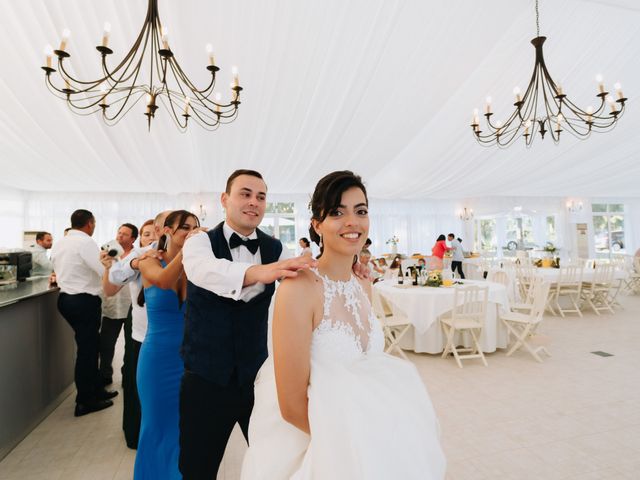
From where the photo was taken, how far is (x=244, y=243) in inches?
61.2

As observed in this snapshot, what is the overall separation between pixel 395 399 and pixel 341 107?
5167 millimetres

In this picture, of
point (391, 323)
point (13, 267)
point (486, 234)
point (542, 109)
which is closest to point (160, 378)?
point (391, 323)

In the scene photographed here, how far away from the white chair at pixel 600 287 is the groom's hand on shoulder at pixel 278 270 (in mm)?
8202

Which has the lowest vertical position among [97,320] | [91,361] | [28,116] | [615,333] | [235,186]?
[615,333]

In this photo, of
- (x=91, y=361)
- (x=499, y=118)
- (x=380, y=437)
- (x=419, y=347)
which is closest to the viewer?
(x=380, y=437)

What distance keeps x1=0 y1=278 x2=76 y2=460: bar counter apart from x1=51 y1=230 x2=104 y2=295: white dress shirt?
0.26 metres

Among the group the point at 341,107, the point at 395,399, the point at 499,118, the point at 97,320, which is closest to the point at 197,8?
the point at 341,107

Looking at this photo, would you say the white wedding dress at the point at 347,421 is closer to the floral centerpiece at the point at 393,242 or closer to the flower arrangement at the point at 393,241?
the floral centerpiece at the point at 393,242

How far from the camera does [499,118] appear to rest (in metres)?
6.56

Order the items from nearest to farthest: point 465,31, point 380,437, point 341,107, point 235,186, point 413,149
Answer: point 380,437 → point 235,186 → point 465,31 → point 341,107 → point 413,149

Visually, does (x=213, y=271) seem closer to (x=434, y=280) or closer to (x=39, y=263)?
(x=434, y=280)

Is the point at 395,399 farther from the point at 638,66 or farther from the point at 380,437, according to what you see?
the point at 638,66

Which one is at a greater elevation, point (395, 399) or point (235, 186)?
point (235, 186)

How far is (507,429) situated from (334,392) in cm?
263
